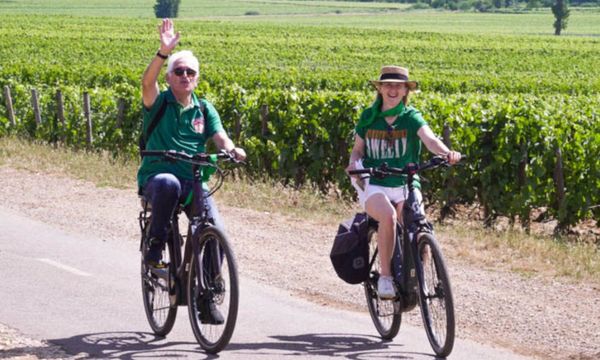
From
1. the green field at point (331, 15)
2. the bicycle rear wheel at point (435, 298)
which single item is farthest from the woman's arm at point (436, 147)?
the green field at point (331, 15)

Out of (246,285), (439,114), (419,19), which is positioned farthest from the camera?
(419,19)

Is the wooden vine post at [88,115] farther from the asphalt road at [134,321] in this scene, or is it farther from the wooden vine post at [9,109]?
the asphalt road at [134,321]

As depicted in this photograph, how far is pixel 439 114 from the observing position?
1633 cm

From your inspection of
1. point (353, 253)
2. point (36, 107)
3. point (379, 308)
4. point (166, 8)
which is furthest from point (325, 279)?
point (166, 8)

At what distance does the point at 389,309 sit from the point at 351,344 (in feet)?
1.15

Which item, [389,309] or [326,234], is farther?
[326,234]

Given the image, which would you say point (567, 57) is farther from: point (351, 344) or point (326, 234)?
point (351, 344)

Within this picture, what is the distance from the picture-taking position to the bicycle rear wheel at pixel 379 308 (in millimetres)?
8312

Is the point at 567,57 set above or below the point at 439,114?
below

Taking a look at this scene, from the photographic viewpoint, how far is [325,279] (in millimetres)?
10750

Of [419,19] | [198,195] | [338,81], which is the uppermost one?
[198,195]

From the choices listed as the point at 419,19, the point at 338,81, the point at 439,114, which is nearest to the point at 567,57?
the point at 338,81

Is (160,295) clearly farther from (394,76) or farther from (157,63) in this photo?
(394,76)


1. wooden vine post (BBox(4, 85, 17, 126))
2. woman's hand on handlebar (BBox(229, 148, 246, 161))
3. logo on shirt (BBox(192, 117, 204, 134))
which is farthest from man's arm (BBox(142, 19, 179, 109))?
wooden vine post (BBox(4, 85, 17, 126))
